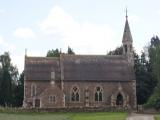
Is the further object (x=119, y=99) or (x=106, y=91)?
(x=119, y=99)

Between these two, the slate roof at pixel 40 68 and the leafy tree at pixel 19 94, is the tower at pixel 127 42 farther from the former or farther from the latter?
the leafy tree at pixel 19 94

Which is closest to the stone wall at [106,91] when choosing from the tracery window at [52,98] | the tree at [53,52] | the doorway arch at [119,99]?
the doorway arch at [119,99]

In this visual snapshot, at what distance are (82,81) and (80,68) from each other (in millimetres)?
2596

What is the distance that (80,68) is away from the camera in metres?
78.8

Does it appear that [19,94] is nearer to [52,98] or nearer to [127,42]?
[52,98]

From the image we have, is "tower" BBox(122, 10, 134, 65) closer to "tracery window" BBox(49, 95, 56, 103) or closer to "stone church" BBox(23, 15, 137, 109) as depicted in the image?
"stone church" BBox(23, 15, 137, 109)

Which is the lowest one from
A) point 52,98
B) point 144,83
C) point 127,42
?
point 52,98

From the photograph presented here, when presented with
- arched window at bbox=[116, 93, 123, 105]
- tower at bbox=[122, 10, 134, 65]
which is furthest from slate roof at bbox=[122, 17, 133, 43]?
arched window at bbox=[116, 93, 123, 105]

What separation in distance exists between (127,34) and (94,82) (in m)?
12.0

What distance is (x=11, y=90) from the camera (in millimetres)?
90500

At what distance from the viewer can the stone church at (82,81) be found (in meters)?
76.3

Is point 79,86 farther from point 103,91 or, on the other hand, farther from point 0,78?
point 0,78

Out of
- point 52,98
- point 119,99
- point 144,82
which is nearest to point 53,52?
point 144,82

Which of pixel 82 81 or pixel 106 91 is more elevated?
pixel 82 81
